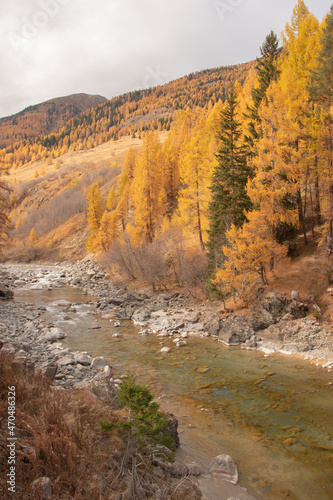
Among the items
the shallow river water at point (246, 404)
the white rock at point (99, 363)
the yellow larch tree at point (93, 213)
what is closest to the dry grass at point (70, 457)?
the shallow river water at point (246, 404)

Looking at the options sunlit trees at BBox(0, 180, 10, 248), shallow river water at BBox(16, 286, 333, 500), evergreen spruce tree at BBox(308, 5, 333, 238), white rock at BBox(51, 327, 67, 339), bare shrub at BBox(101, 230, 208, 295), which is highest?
evergreen spruce tree at BBox(308, 5, 333, 238)

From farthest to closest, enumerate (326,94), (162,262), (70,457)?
(162,262) < (326,94) < (70,457)

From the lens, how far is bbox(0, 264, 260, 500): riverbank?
565 cm

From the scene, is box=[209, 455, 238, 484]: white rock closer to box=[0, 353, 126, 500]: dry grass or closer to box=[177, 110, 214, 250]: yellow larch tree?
box=[0, 353, 126, 500]: dry grass

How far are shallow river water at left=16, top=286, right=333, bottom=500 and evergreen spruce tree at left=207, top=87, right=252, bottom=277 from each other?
820cm

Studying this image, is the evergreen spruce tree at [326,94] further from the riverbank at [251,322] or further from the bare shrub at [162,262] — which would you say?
the bare shrub at [162,262]

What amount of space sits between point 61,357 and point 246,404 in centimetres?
765

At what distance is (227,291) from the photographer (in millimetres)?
18734

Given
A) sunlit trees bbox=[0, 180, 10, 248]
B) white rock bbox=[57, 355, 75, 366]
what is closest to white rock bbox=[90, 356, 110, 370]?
white rock bbox=[57, 355, 75, 366]

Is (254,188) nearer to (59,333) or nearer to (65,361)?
(65,361)

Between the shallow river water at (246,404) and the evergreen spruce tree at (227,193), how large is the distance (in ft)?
26.9

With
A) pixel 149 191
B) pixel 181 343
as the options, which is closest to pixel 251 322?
pixel 181 343

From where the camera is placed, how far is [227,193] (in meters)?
21.9

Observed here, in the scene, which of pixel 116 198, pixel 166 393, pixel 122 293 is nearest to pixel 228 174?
pixel 122 293
